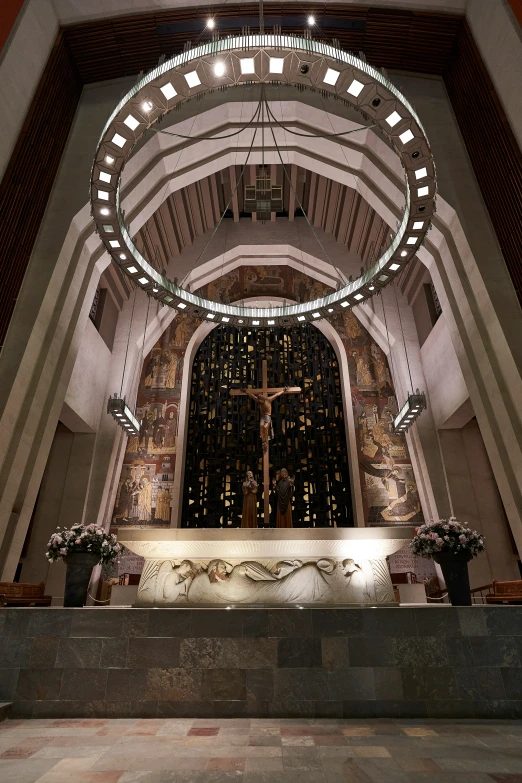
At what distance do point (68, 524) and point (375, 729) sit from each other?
9.76m

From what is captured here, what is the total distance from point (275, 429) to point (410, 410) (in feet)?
15.5

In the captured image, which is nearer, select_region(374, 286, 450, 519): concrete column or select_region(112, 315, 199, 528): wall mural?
select_region(374, 286, 450, 519): concrete column

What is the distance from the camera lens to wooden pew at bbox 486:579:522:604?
7.52 meters

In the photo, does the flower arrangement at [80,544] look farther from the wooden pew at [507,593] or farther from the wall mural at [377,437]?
the wall mural at [377,437]

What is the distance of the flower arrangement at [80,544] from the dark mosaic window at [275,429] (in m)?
7.22

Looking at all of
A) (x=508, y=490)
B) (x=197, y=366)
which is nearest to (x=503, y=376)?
(x=508, y=490)

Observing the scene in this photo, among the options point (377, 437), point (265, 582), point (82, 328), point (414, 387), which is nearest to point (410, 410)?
point (414, 387)

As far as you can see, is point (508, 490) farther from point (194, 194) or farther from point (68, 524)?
point (194, 194)

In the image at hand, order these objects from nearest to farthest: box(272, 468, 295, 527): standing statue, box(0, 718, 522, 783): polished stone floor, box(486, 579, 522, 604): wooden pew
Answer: box(0, 718, 522, 783): polished stone floor
box(486, 579, 522, 604): wooden pew
box(272, 468, 295, 527): standing statue


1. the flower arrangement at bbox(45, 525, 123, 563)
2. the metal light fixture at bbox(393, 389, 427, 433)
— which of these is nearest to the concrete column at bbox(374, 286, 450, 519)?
the metal light fixture at bbox(393, 389, 427, 433)

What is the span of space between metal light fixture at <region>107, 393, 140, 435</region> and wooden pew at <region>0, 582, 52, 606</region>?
14.4 ft

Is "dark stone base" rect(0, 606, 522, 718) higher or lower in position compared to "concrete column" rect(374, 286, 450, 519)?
lower

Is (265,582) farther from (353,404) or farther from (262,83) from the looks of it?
(353,404)

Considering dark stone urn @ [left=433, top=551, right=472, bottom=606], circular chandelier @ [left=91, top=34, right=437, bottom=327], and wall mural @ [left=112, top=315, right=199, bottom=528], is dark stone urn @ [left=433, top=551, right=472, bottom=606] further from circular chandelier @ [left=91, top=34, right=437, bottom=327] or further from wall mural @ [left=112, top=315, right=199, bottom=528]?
wall mural @ [left=112, top=315, right=199, bottom=528]
